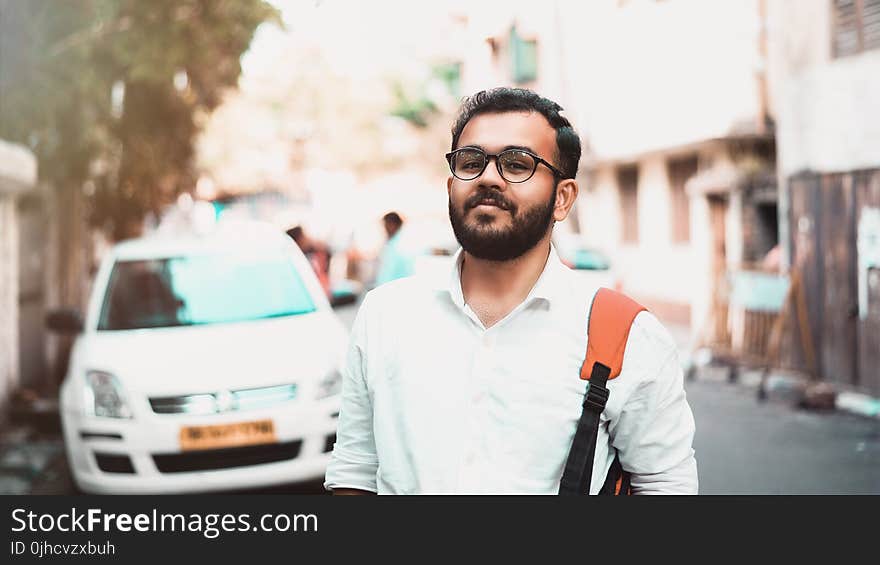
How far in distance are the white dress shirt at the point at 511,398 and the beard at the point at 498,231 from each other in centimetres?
9

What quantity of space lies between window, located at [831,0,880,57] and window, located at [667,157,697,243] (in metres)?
7.65

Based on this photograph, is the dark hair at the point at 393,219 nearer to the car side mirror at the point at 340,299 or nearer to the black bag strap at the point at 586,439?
the car side mirror at the point at 340,299

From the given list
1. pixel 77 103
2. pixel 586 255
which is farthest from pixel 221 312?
pixel 586 255

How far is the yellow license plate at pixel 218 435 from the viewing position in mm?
6141

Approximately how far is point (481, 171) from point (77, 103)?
9056 millimetres

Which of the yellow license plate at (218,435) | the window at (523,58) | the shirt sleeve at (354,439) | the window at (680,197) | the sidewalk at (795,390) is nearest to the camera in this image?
the shirt sleeve at (354,439)

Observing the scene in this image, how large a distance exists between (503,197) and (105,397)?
4490 mm

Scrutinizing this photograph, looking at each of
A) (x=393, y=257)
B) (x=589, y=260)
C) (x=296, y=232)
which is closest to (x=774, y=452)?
(x=393, y=257)

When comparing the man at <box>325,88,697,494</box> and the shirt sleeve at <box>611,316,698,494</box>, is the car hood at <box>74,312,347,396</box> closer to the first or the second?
the man at <box>325,88,697,494</box>

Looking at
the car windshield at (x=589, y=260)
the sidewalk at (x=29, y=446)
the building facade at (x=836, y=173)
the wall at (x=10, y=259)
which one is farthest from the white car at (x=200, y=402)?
the car windshield at (x=589, y=260)

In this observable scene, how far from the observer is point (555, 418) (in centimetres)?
229

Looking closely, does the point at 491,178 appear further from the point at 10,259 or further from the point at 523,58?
the point at 523,58

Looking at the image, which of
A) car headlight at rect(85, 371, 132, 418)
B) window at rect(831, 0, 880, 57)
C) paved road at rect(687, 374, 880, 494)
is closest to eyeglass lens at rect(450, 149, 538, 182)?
car headlight at rect(85, 371, 132, 418)

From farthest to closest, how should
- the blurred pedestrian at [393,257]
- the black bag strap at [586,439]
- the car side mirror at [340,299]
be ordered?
the blurred pedestrian at [393,257] < the car side mirror at [340,299] < the black bag strap at [586,439]
